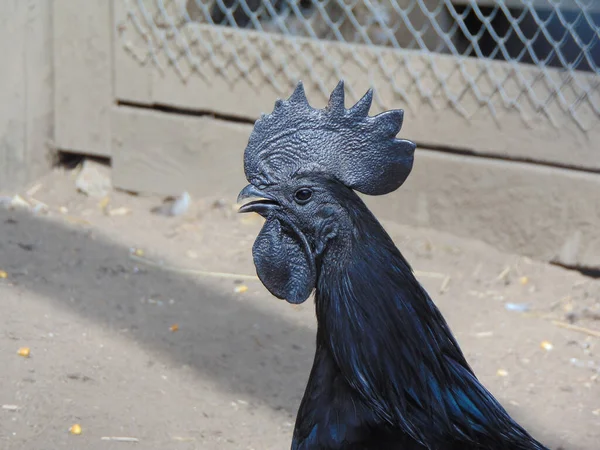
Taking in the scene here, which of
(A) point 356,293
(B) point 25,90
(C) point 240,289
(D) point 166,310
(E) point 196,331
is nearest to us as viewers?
(A) point 356,293

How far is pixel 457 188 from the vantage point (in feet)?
16.4

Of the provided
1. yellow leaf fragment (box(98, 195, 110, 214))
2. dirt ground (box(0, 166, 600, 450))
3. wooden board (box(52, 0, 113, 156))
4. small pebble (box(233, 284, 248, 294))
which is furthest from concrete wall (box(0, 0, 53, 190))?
small pebble (box(233, 284, 248, 294))

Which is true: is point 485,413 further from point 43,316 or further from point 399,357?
point 43,316

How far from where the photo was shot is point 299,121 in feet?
7.26

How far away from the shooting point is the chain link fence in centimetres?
464

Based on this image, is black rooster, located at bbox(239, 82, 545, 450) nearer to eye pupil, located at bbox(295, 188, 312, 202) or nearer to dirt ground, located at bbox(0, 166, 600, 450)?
eye pupil, located at bbox(295, 188, 312, 202)

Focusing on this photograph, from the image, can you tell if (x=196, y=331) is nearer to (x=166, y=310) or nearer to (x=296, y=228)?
(x=166, y=310)

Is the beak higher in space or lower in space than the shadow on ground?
higher

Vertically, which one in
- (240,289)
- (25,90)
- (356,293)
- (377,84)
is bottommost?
(240,289)

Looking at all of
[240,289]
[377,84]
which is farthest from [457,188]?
[240,289]

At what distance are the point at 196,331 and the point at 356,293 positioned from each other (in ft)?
7.45

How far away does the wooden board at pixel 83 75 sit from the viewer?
5500 mm

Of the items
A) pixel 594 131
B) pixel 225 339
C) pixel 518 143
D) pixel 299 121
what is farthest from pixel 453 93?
pixel 299 121

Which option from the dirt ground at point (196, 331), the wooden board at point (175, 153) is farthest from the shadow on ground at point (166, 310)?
the wooden board at point (175, 153)
